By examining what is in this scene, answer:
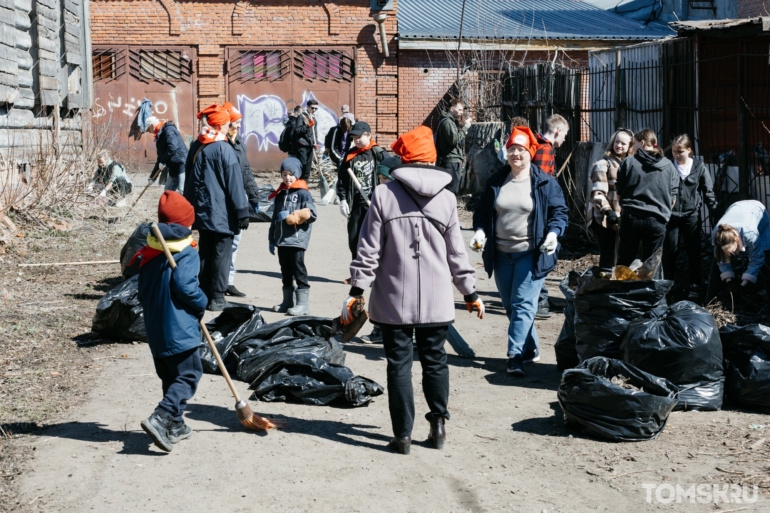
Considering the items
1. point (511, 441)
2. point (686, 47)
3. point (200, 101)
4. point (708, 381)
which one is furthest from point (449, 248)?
point (200, 101)

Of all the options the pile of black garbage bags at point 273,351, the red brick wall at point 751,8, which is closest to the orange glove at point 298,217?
the pile of black garbage bags at point 273,351

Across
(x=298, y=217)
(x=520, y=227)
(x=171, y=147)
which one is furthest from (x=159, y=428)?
(x=171, y=147)

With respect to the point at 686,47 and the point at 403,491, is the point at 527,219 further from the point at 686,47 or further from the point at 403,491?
the point at 686,47

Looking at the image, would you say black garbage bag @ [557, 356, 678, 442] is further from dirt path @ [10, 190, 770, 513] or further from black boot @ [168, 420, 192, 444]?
black boot @ [168, 420, 192, 444]

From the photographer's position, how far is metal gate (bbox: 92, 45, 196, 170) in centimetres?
2367

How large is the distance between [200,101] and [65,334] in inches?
680

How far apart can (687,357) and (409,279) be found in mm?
1860

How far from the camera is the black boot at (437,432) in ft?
16.2

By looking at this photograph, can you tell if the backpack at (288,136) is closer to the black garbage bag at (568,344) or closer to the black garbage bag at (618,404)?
the black garbage bag at (568,344)

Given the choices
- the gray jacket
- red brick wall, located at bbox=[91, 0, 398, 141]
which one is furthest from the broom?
red brick wall, located at bbox=[91, 0, 398, 141]

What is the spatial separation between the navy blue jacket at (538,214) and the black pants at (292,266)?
2.30m

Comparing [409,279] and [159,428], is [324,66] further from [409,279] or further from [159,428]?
[159,428]

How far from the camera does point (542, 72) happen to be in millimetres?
15273

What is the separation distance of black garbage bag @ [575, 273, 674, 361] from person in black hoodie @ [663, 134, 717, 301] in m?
2.91
